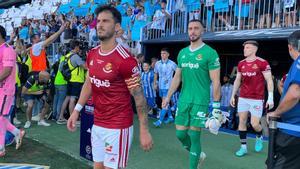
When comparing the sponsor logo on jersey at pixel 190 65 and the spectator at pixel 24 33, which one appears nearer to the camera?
the sponsor logo on jersey at pixel 190 65

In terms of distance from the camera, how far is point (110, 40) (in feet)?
13.0

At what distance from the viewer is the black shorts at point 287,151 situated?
371cm

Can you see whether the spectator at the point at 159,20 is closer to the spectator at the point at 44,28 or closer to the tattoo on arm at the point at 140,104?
the spectator at the point at 44,28

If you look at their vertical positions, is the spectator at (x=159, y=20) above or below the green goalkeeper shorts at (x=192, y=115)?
above

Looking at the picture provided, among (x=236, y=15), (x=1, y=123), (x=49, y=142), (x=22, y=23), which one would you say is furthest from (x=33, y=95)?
(x=22, y=23)

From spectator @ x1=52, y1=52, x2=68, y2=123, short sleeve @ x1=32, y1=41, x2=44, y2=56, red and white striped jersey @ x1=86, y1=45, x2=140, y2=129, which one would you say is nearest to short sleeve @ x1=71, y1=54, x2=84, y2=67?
spectator @ x1=52, y1=52, x2=68, y2=123

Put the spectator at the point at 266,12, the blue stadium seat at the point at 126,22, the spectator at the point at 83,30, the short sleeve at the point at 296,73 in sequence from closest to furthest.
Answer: the short sleeve at the point at 296,73 → the spectator at the point at 266,12 → the blue stadium seat at the point at 126,22 → the spectator at the point at 83,30

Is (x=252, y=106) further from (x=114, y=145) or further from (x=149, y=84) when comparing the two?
(x=149, y=84)

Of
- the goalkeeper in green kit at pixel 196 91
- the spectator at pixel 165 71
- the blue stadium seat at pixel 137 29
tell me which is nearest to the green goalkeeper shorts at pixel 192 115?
the goalkeeper in green kit at pixel 196 91

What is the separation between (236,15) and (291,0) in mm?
1824

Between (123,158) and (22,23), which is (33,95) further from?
(22,23)

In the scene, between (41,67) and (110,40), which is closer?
(110,40)

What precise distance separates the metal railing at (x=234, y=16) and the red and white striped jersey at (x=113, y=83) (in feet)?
22.5

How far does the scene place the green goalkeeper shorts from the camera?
551cm
